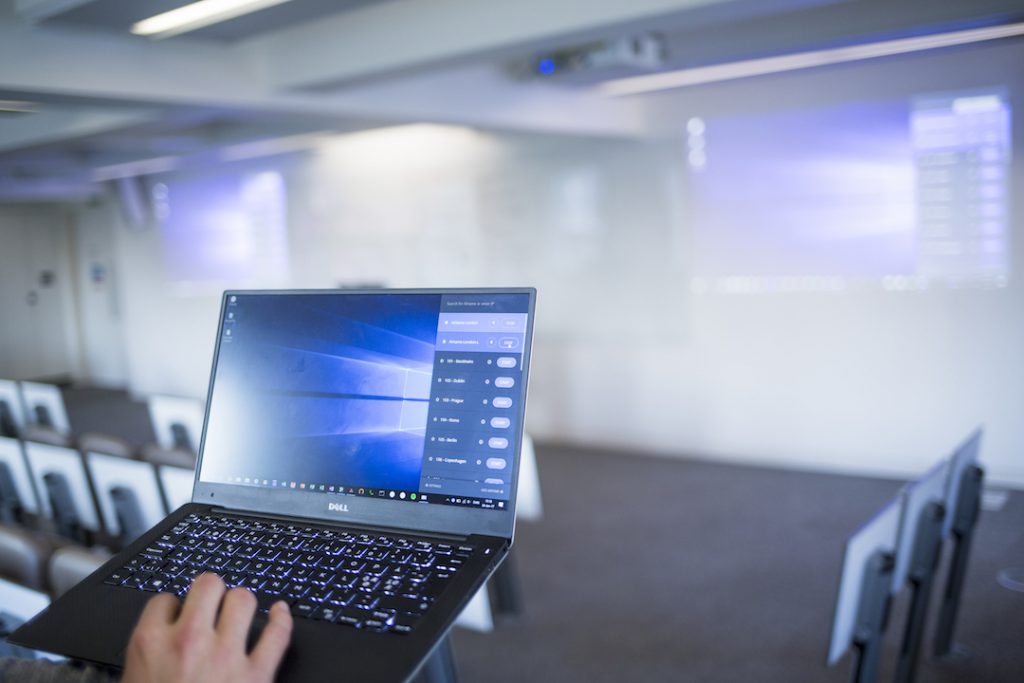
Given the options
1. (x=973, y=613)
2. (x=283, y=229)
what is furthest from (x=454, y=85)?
(x=283, y=229)

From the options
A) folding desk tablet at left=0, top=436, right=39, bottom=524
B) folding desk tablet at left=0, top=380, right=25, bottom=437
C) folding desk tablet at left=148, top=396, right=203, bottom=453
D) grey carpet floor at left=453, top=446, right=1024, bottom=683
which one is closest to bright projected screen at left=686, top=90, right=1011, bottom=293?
grey carpet floor at left=453, top=446, right=1024, bottom=683

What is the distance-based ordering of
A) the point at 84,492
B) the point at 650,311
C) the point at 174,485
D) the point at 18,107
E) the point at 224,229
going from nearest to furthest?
the point at 174,485
the point at 84,492
the point at 18,107
the point at 650,311
the point at 224,229

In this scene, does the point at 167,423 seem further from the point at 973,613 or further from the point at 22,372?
the point at 973,613

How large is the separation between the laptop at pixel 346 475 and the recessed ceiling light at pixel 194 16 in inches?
87.4

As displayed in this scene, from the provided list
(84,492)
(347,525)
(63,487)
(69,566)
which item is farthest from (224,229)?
(347,525)

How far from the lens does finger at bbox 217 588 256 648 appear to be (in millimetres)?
784

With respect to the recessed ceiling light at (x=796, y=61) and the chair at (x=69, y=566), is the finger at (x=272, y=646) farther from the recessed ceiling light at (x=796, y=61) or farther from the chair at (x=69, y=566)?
the recessed ceiling light at (x=796, y=61)

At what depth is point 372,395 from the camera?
1.21 meters

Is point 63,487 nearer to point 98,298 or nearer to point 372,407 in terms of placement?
point 372,407

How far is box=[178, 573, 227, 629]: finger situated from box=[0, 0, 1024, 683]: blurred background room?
1.31 metres

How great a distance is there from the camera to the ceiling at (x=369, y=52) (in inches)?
129

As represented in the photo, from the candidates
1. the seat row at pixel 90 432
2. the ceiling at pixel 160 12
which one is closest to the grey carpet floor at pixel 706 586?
the seat row at pixel 90 432

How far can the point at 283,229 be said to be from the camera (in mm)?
9234

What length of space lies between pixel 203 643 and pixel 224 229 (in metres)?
9.63
